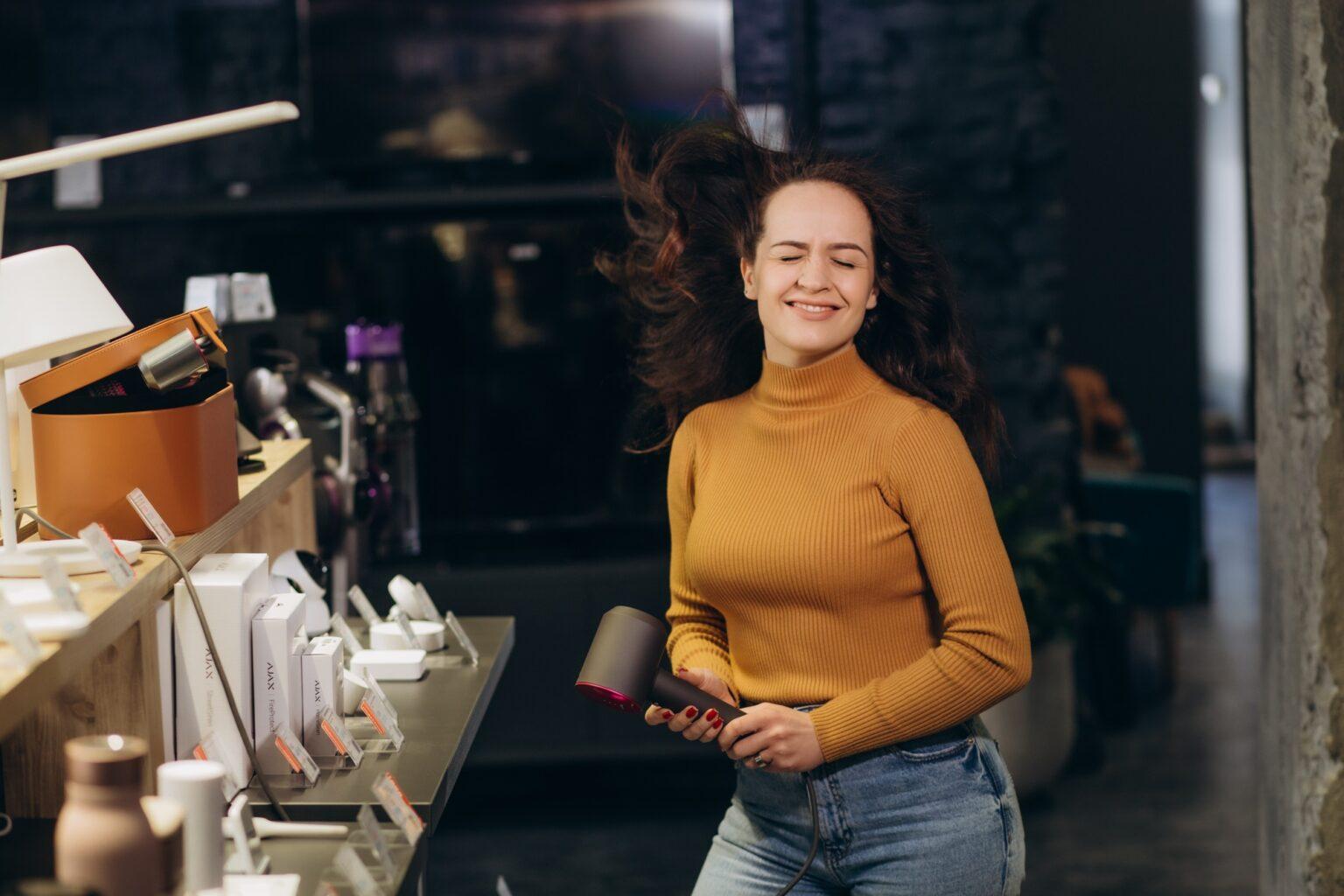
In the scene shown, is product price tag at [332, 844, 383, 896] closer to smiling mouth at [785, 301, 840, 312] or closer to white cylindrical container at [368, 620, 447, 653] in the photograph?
smiling mouth at [785, 301, 840, 312]

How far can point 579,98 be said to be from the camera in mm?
4977

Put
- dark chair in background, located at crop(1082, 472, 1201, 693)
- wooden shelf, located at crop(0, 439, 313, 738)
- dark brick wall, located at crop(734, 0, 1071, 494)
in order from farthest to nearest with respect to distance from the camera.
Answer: dark chair in background, located at crop(1082, 472, 1201, 693) < dark brick wall, located at crop(734, 0, 1071, 494) < wooden shelf, located at crop(0, 439, 313, 738)

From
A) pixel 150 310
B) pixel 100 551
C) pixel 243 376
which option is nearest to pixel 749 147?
pixel 100 551

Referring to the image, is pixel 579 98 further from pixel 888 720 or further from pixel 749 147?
pixel 888 720

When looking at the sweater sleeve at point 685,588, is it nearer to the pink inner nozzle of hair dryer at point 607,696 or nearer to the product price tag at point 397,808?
the pink inner nozzle of hair dryer at point 607,696

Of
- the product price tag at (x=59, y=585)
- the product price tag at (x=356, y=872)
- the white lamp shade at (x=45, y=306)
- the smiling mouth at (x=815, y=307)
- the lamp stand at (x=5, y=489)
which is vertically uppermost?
the white lamp shade at (x=45, y=306)

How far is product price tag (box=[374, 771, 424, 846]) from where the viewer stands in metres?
1.70

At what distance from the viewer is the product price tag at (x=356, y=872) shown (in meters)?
1.53

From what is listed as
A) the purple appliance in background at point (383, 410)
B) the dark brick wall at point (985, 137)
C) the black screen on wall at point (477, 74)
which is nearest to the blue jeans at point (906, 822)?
the purple appliance in background at point (383, 410)

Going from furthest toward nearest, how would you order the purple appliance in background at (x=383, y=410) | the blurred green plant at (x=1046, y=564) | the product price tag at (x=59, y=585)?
the blurred green plant at (x=1046, y=564), the purple appliance in background at (x=383, y=410), the product price tag at (x=59, y=585)

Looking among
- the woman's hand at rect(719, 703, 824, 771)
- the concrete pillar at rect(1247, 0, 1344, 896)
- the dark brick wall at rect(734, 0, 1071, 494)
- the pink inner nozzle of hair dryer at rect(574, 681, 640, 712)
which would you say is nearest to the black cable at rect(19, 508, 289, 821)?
the pink inner nozzle of hair dryer at rect(574, 681, 640, 712)

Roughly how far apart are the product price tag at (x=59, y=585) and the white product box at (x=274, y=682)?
1.34 ft

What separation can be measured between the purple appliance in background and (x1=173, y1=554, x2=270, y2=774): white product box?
1.40 m

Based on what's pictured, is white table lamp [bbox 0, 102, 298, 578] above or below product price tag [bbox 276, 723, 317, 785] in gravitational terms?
above
